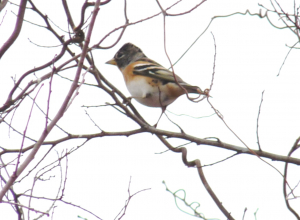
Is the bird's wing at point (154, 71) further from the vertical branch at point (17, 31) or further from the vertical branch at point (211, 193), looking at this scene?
the vertical branch at point (17, 31)

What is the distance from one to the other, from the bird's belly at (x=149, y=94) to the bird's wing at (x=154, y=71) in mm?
117

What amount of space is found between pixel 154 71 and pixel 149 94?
377 millimetres

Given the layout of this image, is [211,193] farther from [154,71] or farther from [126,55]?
[126,55]

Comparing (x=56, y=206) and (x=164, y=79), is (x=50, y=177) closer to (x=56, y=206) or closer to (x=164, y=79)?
(x=56, y=206)

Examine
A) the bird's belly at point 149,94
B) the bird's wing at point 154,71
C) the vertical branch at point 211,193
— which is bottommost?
the vertical branch at point 211,193

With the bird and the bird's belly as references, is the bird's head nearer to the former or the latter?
the bird

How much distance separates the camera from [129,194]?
459cm

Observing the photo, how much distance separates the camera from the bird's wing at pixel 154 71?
600cm

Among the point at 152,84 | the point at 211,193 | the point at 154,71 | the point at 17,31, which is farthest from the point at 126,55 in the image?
the point at 17,31

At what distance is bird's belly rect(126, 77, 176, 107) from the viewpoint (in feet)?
19.5

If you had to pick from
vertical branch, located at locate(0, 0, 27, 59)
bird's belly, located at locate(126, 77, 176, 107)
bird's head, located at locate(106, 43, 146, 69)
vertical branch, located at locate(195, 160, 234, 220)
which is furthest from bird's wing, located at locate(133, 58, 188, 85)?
vertical branch, located at locate(0, 0, 27, 59)

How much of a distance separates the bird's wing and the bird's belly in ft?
0.38

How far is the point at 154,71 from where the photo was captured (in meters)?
6.17

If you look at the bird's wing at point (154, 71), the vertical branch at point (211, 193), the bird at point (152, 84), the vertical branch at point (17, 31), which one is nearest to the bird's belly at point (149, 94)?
the bird at point (152, 84)
